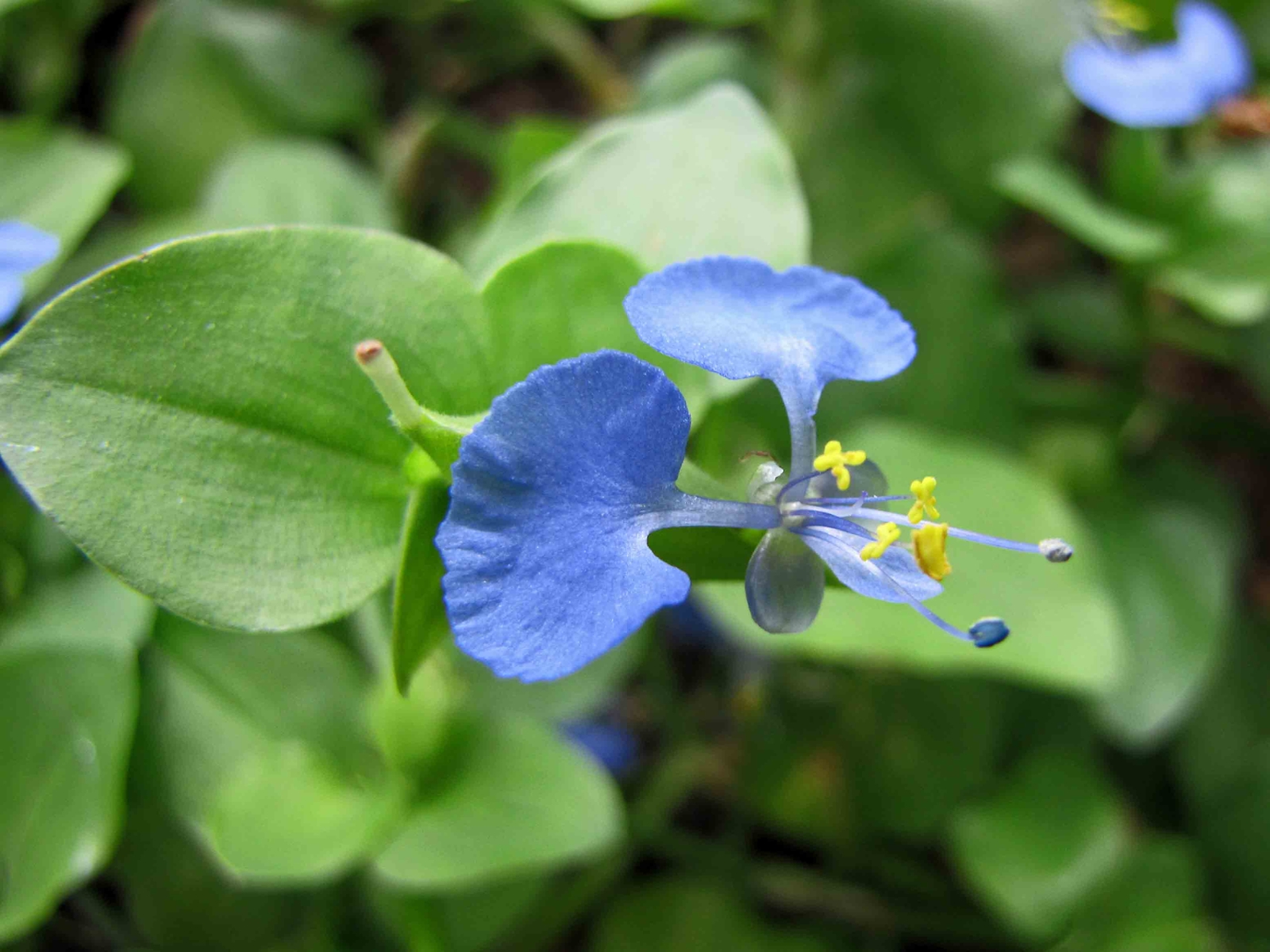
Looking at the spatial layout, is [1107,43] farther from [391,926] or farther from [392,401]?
[391,926]

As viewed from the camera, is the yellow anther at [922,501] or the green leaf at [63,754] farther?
the green leaf at [63,754]

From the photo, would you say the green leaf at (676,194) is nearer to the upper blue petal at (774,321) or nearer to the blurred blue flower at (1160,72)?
the upper blue petal at (774,321)

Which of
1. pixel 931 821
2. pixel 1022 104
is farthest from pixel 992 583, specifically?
pixel 1022 104

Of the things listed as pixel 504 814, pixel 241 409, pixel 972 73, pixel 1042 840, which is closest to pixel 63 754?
pixel 504 814

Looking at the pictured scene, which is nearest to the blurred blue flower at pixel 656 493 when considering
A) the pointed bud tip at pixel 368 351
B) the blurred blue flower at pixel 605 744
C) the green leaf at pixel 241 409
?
the pointed bud tip at pixel 368 351

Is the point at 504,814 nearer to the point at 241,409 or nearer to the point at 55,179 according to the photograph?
the point at 241,409

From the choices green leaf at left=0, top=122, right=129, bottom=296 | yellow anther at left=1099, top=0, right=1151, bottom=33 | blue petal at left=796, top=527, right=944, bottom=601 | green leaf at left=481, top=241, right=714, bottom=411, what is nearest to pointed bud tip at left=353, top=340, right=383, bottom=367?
green leaf at left=481, top=241, right=714, bottom=411

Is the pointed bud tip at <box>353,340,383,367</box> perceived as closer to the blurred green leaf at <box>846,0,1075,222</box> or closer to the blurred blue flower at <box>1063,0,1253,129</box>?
the blurred blue flower at <box>1063,0,1253,129</box>
